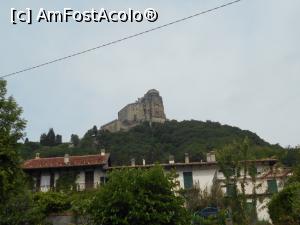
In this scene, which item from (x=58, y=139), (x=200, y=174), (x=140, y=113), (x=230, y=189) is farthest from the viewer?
(x=140, y=113)

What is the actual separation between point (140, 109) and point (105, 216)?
128 m

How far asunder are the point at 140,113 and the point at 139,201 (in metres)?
127

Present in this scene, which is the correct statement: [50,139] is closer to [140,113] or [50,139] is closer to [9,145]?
[140,113]

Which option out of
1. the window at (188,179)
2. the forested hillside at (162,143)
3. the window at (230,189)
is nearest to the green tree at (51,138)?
the forested hillside at (162,143)

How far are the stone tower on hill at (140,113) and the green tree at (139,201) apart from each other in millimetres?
119217

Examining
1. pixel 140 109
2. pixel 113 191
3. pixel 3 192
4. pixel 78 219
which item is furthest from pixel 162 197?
pixel 140 109

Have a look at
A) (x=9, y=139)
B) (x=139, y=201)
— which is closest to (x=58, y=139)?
(x=9, y=139)

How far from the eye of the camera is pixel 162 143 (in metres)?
74.3

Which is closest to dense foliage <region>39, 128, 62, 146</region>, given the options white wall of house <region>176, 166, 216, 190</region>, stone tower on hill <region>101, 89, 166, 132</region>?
stone tower on hill <region>101, 89, 166, 132</region>

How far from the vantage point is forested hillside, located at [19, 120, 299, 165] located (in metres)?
55.7

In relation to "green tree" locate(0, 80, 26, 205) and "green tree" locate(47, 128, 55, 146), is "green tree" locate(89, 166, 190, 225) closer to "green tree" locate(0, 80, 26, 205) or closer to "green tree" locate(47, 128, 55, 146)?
"green tree" locate(0, 80, 26, 205)

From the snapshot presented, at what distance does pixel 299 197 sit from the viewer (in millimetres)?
13016

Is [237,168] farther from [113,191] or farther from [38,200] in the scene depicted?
[38,200]

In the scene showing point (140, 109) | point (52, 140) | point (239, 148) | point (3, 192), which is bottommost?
point (3, 192)
